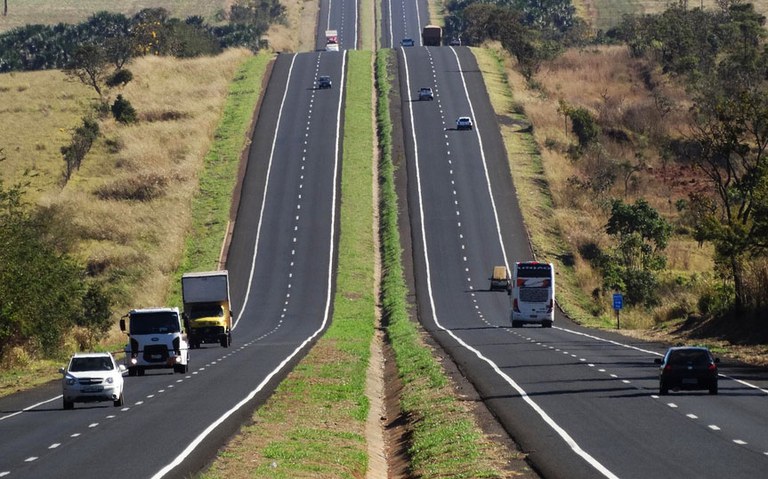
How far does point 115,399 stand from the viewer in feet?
126

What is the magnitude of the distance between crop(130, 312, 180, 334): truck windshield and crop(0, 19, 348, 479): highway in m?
1.72

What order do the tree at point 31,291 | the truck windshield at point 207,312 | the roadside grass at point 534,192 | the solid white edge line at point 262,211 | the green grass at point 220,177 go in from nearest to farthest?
the tree at point 31,291
the truck windshield at point 207,312
the solid white edge line at point 262,211
the roadside grass at point 534,192
the green grass at point 220,177

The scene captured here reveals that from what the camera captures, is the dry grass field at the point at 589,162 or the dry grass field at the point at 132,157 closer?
the dry grass field at the point at 589,162

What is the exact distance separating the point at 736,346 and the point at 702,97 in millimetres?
82460

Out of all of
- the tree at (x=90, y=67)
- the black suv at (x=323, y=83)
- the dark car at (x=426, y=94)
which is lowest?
the dark car at (x=426, y=94)

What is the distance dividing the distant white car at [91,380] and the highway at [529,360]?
1023 centimetres

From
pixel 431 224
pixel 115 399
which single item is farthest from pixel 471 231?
pixel 115 399

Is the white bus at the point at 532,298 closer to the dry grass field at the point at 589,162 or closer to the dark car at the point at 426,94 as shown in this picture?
the dry grass field at the point at 589,162

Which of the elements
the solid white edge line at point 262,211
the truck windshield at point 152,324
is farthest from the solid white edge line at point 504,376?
the truck windshield at point 152,324

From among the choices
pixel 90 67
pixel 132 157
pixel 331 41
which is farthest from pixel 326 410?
pixel 331 41

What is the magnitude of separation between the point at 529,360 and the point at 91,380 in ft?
57.2

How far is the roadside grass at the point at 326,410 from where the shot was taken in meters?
26.4

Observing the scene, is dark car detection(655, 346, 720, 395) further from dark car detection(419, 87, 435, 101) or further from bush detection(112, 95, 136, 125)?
dark car detection(419, 87, 435, 101)

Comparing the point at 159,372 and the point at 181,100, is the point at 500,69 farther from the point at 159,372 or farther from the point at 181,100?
the point at 159,372
